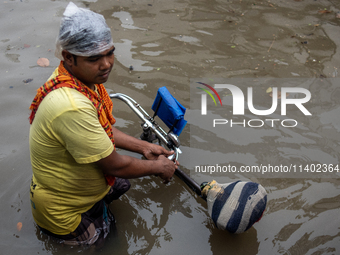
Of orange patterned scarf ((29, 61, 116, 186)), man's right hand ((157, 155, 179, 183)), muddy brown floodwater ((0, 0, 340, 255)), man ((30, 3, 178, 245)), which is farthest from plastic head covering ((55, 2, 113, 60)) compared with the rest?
muddy brown floodwater ((0, 0, 340, 255))

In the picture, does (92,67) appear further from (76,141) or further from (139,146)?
(139,146)

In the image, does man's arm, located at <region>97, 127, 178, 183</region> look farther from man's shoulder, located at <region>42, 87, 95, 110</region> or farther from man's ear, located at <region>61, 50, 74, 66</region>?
man's ear, located at <region>61, 50, 74, 66</region>

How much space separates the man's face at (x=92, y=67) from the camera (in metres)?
1.84

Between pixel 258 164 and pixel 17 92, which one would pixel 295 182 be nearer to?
pixel 258 164

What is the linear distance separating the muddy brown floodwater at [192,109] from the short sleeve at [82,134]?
117 cm

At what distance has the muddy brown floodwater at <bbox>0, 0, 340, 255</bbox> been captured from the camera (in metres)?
2.71

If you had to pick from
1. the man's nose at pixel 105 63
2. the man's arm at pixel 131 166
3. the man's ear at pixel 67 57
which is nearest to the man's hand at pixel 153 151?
the man's arm at pixel 131 166

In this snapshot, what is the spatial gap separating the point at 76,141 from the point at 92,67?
0.48 m

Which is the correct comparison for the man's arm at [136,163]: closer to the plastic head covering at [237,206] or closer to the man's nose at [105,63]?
the plastic head covering at [237,206]

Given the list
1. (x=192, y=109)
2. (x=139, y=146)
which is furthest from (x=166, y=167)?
(x=192, y=109)

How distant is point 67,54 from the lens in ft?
5.98

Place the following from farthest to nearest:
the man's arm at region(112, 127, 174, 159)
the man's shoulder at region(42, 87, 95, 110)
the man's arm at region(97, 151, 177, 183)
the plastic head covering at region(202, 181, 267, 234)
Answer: the man's arm at region(112, 127, 174, 159), the plastic head covering at region(202, 181, 267, 234), the man's arm at region(97, 151, 177, 183), the man's shoulder at region(42, 87, 95, 110)

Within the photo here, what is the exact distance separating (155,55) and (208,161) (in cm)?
205

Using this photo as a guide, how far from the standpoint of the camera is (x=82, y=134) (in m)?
1.74
